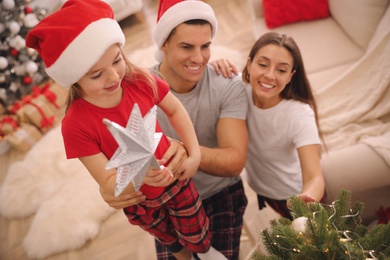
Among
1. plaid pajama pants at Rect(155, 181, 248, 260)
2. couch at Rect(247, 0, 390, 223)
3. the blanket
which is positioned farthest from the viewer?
the blanket

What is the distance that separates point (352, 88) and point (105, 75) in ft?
5.79

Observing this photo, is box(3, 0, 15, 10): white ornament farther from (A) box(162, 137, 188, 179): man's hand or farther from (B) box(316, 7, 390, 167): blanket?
(B) box(316, 7, 390, 167): blanket

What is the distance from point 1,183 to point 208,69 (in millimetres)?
2387

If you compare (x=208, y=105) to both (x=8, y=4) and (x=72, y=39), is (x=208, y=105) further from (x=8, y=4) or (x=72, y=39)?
(x=8, y=4)

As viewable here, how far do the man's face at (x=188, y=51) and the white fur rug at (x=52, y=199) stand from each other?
1.51 metres

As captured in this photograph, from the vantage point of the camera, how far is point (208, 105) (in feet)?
5.09

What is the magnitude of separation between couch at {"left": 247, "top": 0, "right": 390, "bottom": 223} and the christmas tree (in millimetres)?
704

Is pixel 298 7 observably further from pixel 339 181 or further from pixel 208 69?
pixel 339 181

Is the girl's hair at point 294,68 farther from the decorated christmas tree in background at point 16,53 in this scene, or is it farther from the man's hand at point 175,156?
the decorated christmas tree in background at point 16,53

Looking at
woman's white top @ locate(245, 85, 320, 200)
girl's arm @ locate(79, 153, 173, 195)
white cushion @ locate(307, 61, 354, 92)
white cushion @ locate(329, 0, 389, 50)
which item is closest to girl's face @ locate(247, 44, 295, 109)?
woman's white top @ locate(245, 85, 320, 200)

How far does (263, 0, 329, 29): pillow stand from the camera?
2.54m

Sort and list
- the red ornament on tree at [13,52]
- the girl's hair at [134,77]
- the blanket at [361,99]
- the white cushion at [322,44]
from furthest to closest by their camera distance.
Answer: the red ornament on tree at [13,52] → the white cushion at [322,44] → the blanket at [361,99] → the girl's hair at [134,77]

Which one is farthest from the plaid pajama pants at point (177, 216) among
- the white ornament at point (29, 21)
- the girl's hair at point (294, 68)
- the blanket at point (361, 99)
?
the white ornament at point (29, 21)

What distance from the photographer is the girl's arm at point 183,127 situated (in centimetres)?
119
